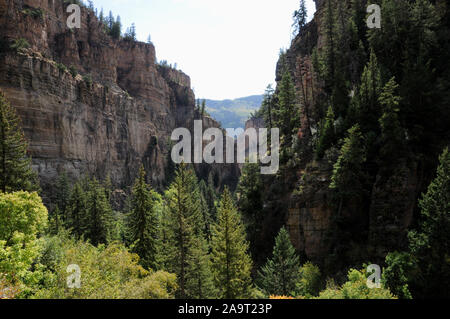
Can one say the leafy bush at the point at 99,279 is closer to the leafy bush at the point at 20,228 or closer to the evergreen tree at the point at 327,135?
the leafy bush at the point at 20,228

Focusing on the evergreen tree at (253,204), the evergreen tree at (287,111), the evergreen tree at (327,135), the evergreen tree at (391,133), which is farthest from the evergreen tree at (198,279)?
the evergreen tree at (287,111)

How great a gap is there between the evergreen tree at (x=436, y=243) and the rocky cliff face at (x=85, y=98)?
5813cm

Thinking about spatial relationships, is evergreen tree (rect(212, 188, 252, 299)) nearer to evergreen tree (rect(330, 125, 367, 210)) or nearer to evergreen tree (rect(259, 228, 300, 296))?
evergreen tree (rect(259, 228, 300, 296))

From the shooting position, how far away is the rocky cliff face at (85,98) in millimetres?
51469

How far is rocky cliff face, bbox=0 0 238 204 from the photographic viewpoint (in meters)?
51.5

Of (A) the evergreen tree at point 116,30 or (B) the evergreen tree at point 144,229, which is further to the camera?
(A) the evergreen tree at point 116,30

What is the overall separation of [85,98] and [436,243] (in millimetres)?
69152

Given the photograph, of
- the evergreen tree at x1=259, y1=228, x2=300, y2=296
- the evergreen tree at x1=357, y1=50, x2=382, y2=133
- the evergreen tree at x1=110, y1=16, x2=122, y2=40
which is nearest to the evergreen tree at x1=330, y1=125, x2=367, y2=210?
the evergreen tree at x1=357, y1=50, x2=382, y2=133

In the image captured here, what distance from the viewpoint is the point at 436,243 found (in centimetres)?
1989

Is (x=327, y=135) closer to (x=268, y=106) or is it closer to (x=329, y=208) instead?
(x=329, y=208)

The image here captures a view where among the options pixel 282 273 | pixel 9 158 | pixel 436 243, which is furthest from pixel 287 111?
pixel 9 158

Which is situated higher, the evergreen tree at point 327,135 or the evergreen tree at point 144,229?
the evergreen tree at point 327,135

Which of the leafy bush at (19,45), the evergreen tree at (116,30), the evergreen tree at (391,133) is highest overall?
the evergreen tree at (116,30)

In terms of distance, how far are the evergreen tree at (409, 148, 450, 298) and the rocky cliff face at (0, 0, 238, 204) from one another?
191 feet
